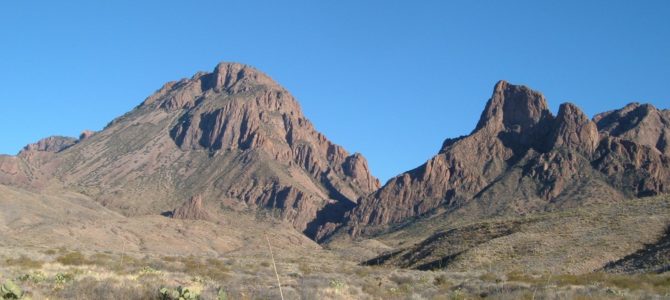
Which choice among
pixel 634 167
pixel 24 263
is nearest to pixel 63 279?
pixel 24 263

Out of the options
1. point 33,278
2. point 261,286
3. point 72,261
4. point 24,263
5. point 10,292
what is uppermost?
point 72,261

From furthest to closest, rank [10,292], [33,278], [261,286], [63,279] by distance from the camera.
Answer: [261,286] → [33,278] → [63,279] → [10,292]

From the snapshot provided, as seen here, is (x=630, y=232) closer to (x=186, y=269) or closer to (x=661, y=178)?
(x=186, y=269)

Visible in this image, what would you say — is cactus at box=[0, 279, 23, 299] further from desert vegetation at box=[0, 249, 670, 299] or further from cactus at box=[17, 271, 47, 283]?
cactus at box=[17, 271, 47, 283]

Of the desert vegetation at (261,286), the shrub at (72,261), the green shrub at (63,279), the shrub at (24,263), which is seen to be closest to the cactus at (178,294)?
the desert vegetation at (261,286)

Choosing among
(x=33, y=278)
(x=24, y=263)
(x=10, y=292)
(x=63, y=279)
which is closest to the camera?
(x=10, y=292)

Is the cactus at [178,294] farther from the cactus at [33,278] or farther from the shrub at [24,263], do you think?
the shrub at [24,263]

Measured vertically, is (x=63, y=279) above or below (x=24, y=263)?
below

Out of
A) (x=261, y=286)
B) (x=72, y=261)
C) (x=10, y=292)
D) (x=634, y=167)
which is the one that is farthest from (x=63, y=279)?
(x=634, y=167)

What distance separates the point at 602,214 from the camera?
2726 inches

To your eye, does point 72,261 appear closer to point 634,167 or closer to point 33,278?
point 33,278

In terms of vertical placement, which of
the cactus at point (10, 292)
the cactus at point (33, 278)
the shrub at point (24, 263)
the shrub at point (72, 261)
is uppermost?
the shrub at point (72, 261)

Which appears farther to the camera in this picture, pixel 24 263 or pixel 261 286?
pixel 24 263

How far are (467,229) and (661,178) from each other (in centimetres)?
13079
